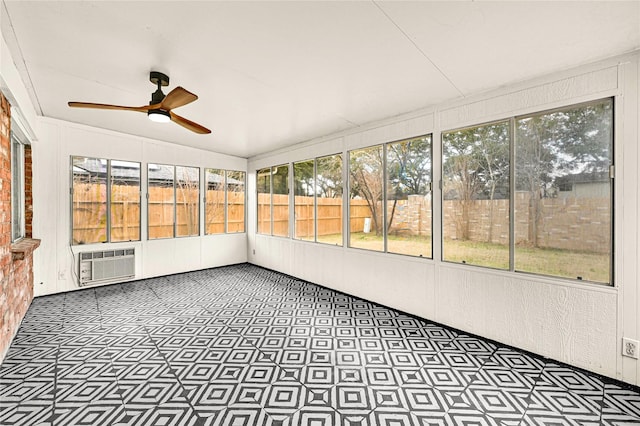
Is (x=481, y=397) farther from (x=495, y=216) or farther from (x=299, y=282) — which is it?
(x=299, y=282)

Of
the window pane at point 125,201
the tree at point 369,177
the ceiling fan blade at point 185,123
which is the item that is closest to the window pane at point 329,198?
the tree at point 369,177

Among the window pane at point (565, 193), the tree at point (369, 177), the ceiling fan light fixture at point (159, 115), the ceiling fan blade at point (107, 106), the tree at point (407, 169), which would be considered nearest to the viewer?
the window pane at point (565, 193)

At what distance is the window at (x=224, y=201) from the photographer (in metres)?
6.36

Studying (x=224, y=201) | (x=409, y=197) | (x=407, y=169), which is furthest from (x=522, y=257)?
(x=224, y=201)

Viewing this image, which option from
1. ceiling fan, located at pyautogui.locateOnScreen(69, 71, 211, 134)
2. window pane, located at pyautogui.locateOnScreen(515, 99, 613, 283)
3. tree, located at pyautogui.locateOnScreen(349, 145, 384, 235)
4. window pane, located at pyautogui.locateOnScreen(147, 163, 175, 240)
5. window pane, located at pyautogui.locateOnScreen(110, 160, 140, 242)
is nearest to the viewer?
window pane, located at pyautogui.locateOnScreen(515, 99, 613, 283)

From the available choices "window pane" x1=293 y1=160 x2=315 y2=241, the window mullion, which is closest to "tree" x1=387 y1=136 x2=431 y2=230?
the window mullion

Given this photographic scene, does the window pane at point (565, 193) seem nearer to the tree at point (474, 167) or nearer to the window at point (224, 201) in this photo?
the tree at point (474, 167)

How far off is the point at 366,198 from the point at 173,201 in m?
3.94

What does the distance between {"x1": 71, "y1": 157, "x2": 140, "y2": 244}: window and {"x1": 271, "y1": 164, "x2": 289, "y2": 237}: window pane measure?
8.38ft

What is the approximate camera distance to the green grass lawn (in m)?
2.47

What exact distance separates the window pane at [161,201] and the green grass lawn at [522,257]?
4.35m

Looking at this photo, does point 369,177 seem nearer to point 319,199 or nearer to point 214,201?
point 319,199

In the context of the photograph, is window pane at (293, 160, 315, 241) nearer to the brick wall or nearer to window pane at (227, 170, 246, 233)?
window pane at (227, 170, 246, 233)

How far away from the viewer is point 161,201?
564cm
